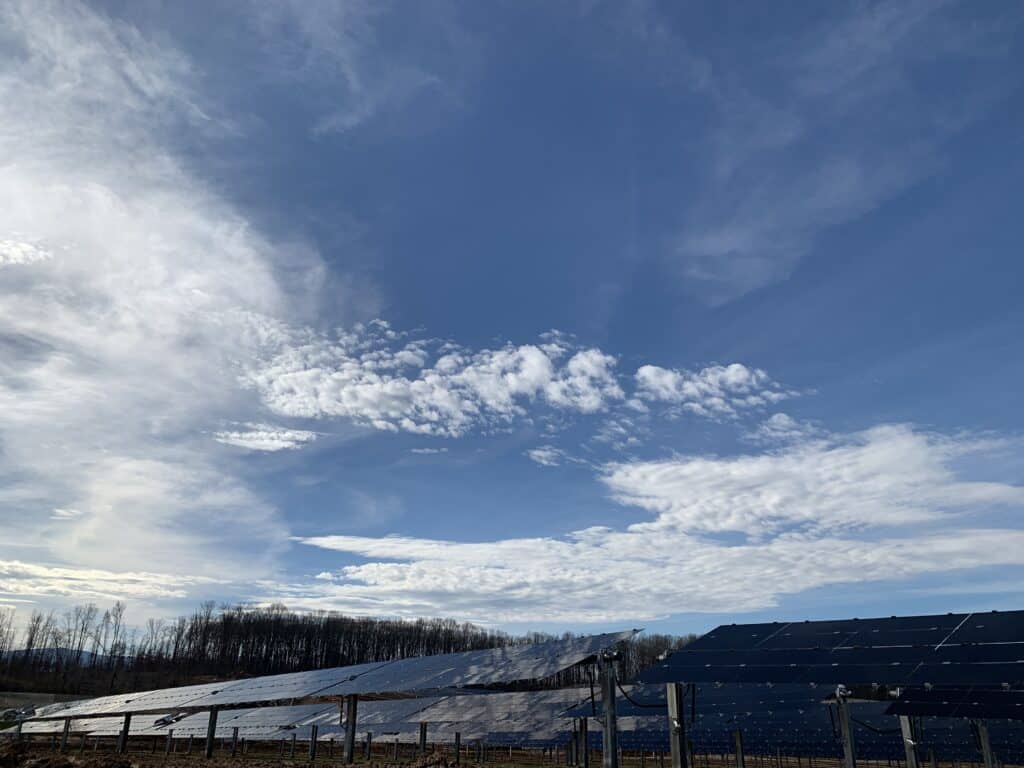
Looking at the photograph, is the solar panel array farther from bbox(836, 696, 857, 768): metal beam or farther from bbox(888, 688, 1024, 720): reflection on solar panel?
bbox(836, 696, 857, 768): metal beam

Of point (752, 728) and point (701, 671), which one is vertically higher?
point (701, 671)

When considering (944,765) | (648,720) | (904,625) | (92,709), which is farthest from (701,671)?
(944,765)

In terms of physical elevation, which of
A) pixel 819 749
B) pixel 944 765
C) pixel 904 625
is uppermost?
pixel 904 625

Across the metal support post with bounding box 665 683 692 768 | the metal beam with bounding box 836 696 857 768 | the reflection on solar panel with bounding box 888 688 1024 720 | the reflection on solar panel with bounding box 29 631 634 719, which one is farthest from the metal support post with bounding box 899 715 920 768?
the reflection on solar panel with bounding box 29 631 634 719

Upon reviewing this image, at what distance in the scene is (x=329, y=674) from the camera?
1436 inches

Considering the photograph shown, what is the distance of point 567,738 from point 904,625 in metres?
21.5

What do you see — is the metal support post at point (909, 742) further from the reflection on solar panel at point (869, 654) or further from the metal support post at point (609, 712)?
the metal support post at point (609, 712)

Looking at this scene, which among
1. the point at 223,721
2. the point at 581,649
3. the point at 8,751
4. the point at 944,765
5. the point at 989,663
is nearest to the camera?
the point at 989,663

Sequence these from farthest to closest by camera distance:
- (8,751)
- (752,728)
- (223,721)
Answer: (223,721) → (752,728) → (8,751)

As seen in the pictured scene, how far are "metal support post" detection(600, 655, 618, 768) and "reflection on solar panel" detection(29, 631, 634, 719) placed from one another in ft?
1.44

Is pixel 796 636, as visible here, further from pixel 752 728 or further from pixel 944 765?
pixel 944 765

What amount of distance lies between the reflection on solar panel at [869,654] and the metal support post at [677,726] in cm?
36

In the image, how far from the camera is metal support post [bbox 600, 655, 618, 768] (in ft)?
50.2

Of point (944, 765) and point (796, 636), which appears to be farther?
point (944, 765)
